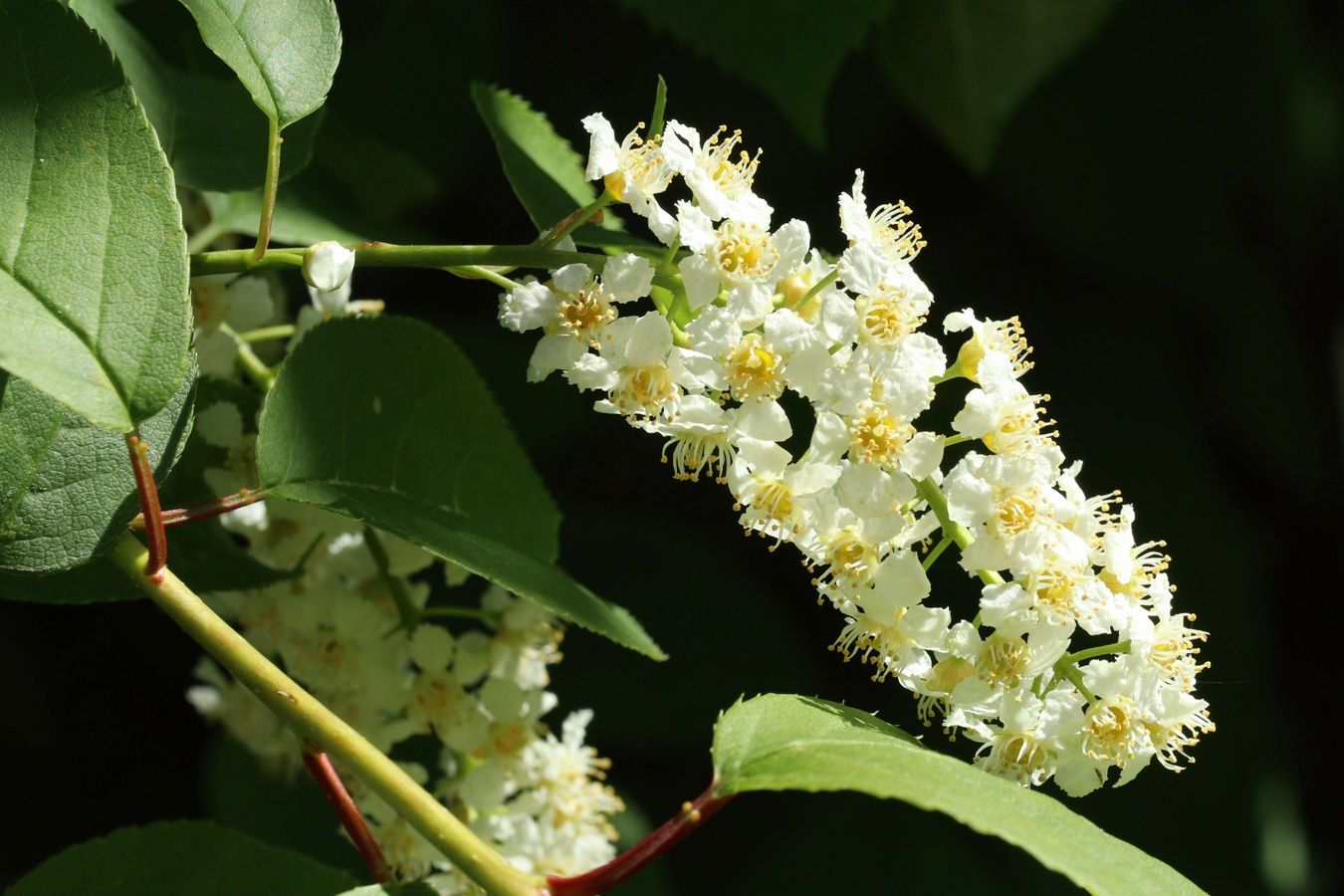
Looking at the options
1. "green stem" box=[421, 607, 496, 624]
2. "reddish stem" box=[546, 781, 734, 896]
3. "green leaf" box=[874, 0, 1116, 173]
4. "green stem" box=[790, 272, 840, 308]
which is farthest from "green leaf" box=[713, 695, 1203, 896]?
"green leaf" box=[874, 0, 1116, 173]

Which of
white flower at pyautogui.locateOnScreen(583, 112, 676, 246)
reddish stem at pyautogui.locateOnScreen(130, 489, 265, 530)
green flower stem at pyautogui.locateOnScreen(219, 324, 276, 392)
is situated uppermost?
white flower at pyautogui.locateOnScreen(583, 112, 676, 246)

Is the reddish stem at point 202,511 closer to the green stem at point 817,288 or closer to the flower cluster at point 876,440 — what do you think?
the flower cluster at point 876,440

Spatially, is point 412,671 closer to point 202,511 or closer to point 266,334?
point 266,334

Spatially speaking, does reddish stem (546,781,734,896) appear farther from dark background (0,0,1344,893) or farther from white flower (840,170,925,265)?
dark background (0,0,1344,893)

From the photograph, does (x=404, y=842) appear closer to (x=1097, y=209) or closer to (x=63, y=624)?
(x=63, y=624)

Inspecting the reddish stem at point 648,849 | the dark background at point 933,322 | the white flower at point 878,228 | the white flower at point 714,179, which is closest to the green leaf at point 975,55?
the dark background at point 933,322
